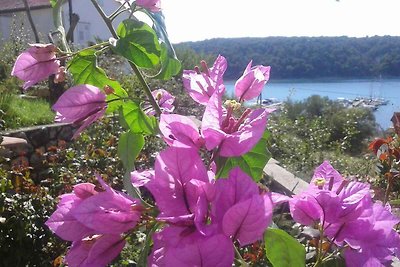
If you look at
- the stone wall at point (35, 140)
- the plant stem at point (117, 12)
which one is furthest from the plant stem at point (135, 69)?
the stone wall at point (35, 140)

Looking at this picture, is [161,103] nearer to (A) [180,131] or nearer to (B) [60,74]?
(B) [60,74]

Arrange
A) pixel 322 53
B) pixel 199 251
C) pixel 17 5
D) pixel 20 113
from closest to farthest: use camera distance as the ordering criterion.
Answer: pixel 199 251
pixel 20 113
pixel 322 53
pixel 17 5

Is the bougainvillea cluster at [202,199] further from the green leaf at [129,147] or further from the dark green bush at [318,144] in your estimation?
the dark green bush at [318,144]

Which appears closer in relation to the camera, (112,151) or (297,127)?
(112,151)

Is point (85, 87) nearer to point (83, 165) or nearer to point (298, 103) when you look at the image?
point (83, 165)

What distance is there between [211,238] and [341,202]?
0.14m

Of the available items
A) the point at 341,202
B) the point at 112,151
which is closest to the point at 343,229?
the point at 341,202

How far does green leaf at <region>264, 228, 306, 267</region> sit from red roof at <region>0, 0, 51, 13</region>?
15.3 metres

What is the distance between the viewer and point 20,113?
5.38m

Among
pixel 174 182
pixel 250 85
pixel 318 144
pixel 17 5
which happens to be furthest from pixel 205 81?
pixel 17 5

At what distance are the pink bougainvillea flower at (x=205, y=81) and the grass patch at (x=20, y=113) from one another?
4810 millimetres

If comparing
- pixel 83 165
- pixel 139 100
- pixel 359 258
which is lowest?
pixel 83 165

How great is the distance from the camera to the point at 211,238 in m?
0.37

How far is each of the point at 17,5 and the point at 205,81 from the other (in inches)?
664
